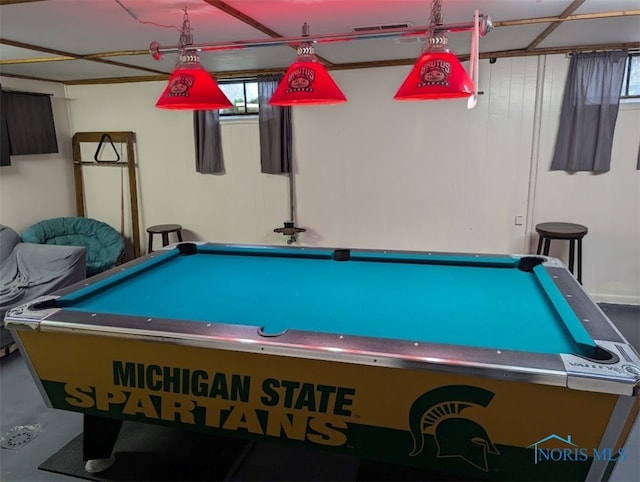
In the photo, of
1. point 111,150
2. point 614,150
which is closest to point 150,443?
point 111,150

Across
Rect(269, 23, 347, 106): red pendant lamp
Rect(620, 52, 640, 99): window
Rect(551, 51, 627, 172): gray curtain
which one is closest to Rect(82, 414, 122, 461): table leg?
Rect(269, 23, 347, 106): red pendant lamp

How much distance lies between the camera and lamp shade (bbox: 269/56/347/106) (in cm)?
197

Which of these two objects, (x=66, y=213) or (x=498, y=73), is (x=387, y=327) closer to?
(x=498, y=73)

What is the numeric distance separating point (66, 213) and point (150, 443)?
12.7 ft

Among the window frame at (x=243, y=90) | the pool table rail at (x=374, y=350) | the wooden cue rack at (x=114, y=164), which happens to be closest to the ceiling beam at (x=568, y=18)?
the pool table rail at (x=374, y=350)

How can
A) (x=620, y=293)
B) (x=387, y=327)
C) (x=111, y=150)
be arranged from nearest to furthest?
(x=387, y=327) < (x=620, y=293) < (x=111, y=150)

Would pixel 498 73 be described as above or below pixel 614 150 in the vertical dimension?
above

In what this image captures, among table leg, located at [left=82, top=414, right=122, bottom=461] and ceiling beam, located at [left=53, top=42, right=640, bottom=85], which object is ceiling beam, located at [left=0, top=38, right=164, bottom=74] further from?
table leg, located at [left=82, top=414, right=122, bottom=461]

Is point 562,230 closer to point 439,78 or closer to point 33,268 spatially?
point 439,78

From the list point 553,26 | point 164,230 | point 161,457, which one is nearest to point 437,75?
point 553,26

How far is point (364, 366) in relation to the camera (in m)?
1.54

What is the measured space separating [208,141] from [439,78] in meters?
3.48

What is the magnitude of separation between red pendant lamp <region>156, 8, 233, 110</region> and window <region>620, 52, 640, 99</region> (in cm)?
356

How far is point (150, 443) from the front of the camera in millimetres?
2379
